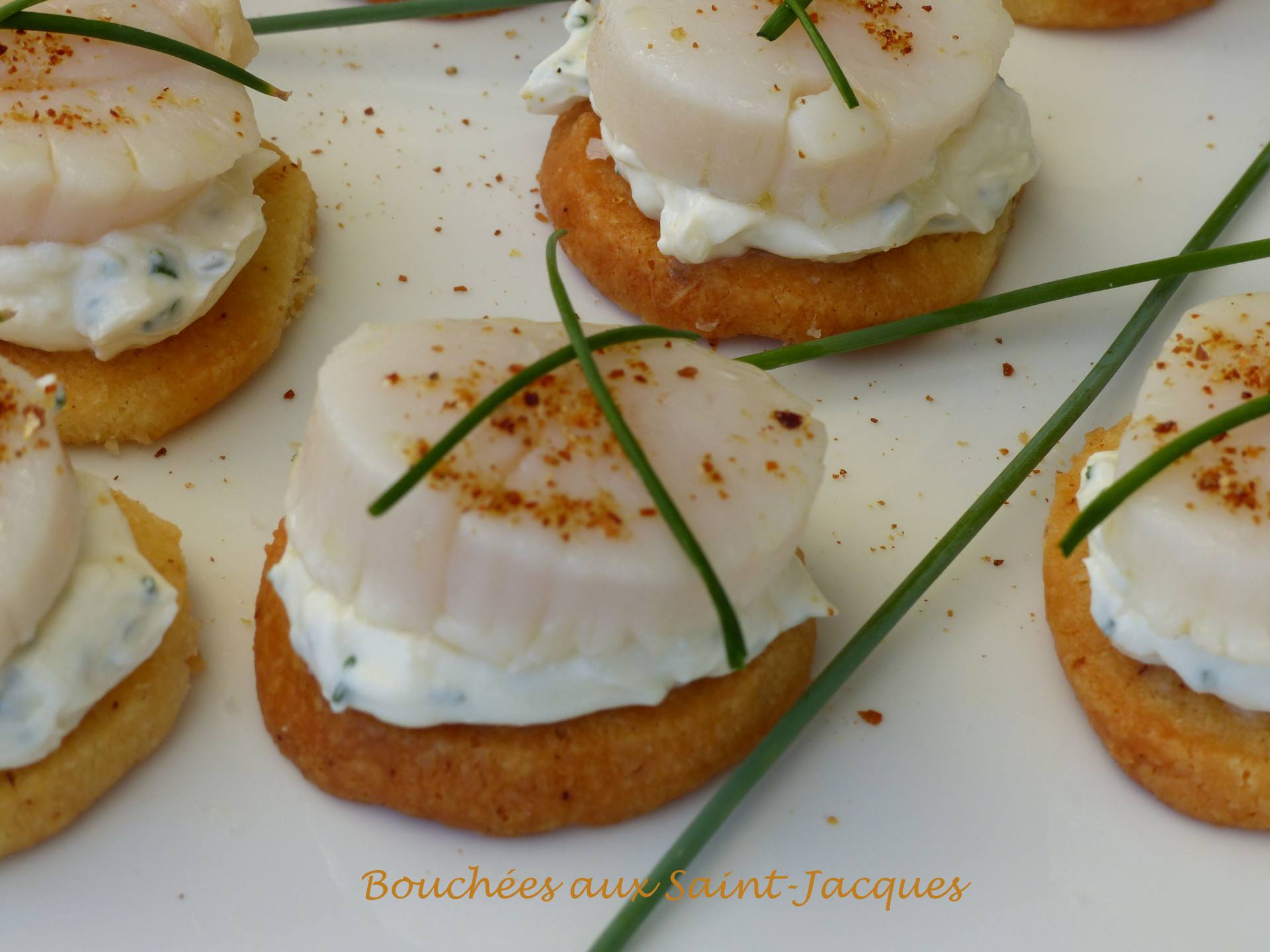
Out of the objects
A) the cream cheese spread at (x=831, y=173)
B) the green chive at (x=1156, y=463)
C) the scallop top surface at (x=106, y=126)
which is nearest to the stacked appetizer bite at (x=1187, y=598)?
the green chive at (x=1156, y=463)

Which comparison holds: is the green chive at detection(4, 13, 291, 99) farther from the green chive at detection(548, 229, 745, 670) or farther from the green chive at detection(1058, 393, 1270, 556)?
the green chive at detection(1058, 393, 1270, 556)

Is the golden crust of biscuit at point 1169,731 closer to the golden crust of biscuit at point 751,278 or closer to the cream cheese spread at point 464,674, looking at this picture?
the cream cheese spread at point 464,674

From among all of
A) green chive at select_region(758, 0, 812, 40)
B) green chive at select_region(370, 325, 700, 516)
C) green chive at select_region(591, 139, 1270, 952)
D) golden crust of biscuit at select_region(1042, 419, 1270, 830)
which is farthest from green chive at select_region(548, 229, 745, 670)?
green chive at select_region(758, 0, 812, 40)

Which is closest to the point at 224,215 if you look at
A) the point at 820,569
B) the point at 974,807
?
the point at 820,569

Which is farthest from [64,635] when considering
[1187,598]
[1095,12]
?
[1095,12]

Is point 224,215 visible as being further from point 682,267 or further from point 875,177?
point 875,177

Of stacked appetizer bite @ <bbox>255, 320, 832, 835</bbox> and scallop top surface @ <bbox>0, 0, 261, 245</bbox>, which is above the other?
scallop top surface @ <bbox>0, 0, 261, 245</bbox>
